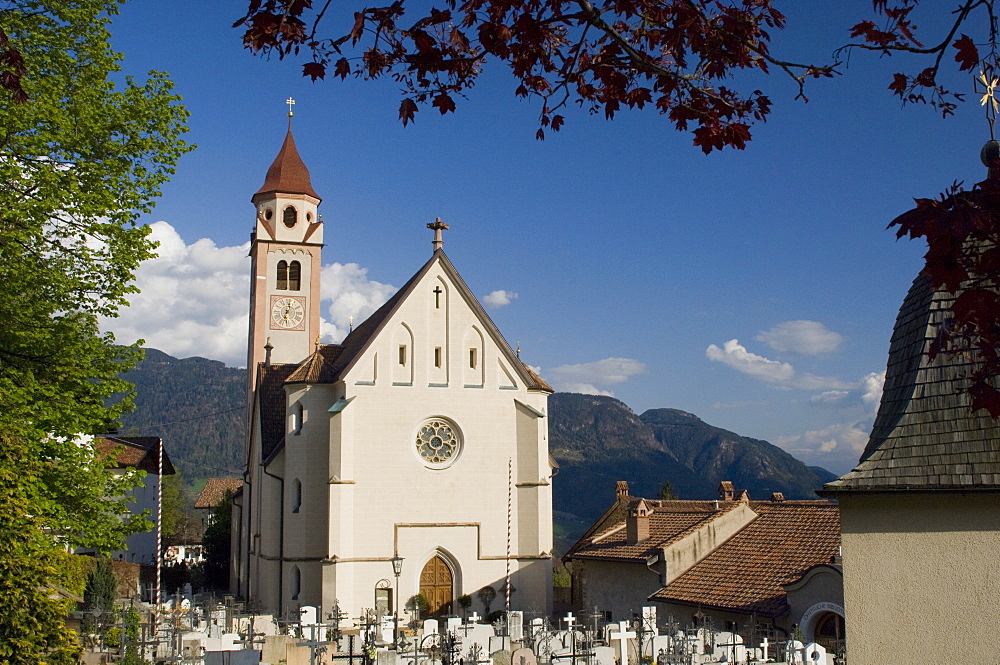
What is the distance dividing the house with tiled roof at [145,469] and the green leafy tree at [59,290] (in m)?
23.1

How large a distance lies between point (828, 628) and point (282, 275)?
119ft

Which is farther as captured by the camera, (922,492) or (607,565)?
(607,565)

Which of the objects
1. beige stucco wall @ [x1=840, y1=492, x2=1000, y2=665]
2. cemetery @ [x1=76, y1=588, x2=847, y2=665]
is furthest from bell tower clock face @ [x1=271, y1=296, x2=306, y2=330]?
beige stucco wall @ [x1=840, y1=492, x2=1000, y2=665]

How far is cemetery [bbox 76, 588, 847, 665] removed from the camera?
19656 mm

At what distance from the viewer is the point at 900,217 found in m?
4.63

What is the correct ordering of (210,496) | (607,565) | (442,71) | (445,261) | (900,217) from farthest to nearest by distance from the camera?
(210,496), (445,261), (607,565), (442,71), (900,217)

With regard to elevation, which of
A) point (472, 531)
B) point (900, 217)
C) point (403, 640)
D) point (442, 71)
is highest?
point (442, 71)

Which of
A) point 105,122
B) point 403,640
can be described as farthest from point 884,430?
point 403,640

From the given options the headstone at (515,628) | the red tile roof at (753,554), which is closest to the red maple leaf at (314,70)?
the headstone at (515,628)

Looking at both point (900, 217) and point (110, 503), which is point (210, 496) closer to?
point (110, 503)

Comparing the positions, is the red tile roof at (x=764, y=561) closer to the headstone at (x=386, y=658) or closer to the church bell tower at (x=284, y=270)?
the headstone at (x=386, y=658)

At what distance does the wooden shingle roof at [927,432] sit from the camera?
1034cm

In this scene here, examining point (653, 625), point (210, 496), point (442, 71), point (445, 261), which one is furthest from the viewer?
point (210, 496)

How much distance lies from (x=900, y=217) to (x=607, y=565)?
28.6 metres
